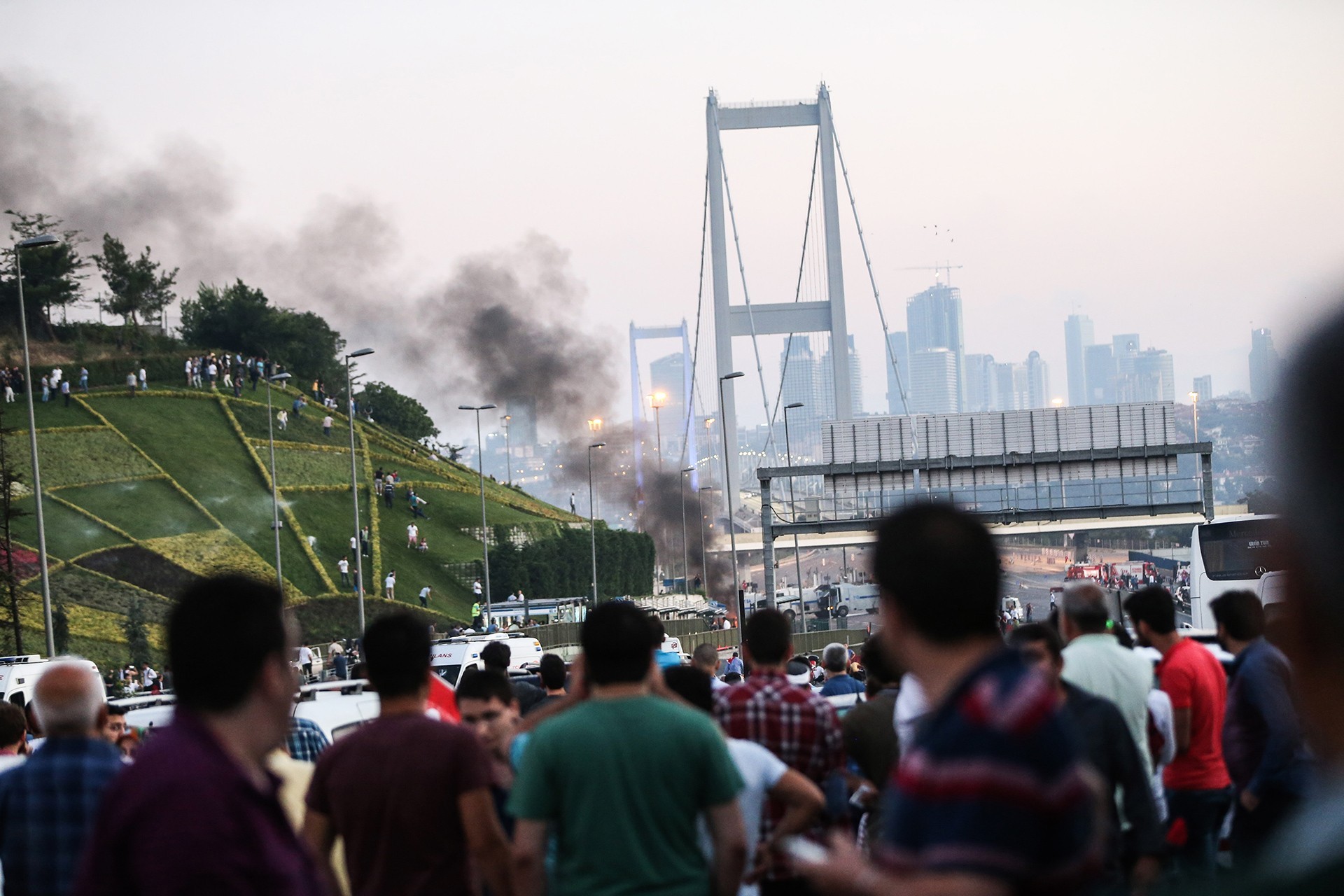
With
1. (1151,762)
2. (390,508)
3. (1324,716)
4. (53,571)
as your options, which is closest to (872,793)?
(1151,762)

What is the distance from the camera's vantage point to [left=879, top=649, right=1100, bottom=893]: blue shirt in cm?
205

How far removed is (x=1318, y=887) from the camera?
4.62 feet

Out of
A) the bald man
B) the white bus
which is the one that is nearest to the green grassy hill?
the white bus

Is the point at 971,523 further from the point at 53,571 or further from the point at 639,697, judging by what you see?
the point at 53,571

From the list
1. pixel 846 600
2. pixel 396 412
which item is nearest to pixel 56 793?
pixel 846 600

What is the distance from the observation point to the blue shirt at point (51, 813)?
438 cm

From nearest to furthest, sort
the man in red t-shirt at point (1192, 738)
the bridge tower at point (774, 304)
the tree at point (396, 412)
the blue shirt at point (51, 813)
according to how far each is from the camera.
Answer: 1. the blue shirt at point (51, 813)
2. the man in red t-shirt at point (1192, 738)
3. the bridge tower at point (774, 304)
4. the tree at point (396, 412)

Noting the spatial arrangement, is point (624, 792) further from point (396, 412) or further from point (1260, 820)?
point (396, 412)

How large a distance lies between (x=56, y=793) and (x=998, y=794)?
3288mm

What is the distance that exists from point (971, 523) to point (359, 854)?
8.33 feet

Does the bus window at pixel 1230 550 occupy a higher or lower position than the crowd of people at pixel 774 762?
lower

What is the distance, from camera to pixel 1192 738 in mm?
6695

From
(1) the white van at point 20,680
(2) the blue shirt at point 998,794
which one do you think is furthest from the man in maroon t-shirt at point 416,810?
(1) the white van at point 20,680

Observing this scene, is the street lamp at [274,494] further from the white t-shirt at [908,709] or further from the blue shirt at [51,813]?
the blue shirt at [51,813]
